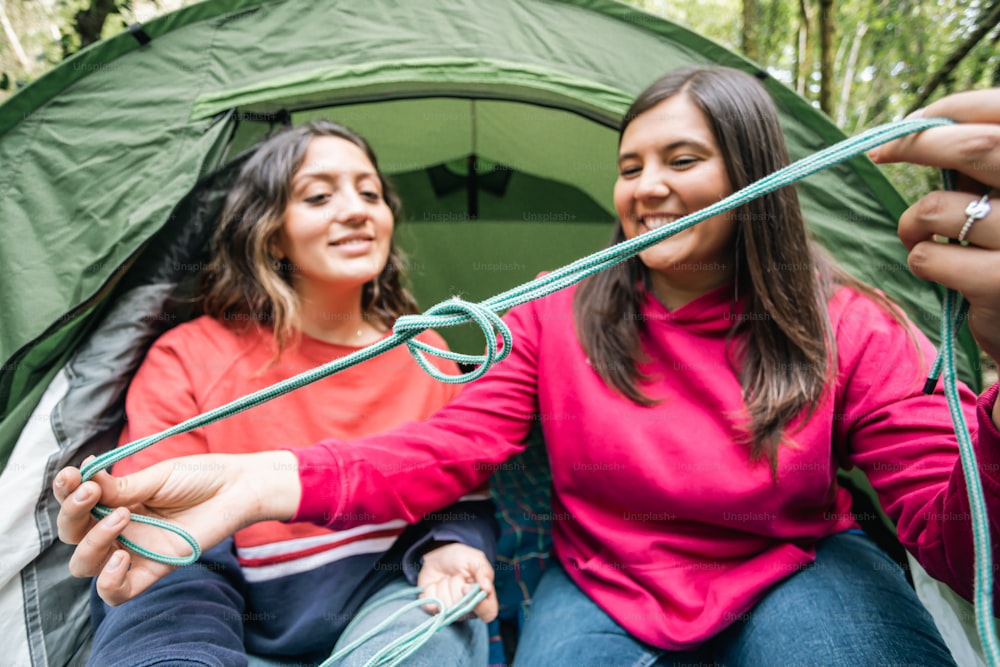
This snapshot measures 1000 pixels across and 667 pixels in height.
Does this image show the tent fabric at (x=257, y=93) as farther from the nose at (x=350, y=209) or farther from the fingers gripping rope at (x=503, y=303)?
the fingers gripping rope at (x=503, y=303)

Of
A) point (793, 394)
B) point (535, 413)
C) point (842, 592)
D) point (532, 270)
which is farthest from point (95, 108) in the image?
point (842, 592)

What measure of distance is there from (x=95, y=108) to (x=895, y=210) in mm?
1980

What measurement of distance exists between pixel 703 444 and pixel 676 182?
46 cm

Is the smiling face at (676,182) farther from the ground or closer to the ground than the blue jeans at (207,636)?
farther from the ground

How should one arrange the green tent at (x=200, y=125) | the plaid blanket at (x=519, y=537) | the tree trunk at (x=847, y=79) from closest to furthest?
the green tent at (x=200, y=125) → the plaid blanket at (x=519, y=537) → the tree trunk at (x=847, y=79)

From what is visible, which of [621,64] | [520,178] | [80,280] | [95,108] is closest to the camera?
[80,280]

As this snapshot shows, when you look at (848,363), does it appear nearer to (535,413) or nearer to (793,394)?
(793,394)

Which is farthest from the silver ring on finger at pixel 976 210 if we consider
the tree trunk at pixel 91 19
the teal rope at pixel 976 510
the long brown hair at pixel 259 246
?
the tree trunk at pixel 91 19

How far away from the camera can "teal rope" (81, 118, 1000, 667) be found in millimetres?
591

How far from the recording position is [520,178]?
2.29 meters

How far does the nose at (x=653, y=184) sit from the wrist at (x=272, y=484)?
76cm

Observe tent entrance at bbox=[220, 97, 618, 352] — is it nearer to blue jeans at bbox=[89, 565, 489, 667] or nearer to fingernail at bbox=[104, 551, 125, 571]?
blue jeans at bbox=[89, 565, 489, 667]

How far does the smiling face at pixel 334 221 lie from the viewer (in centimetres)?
137

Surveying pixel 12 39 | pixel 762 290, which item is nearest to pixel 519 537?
pixel 762 290
